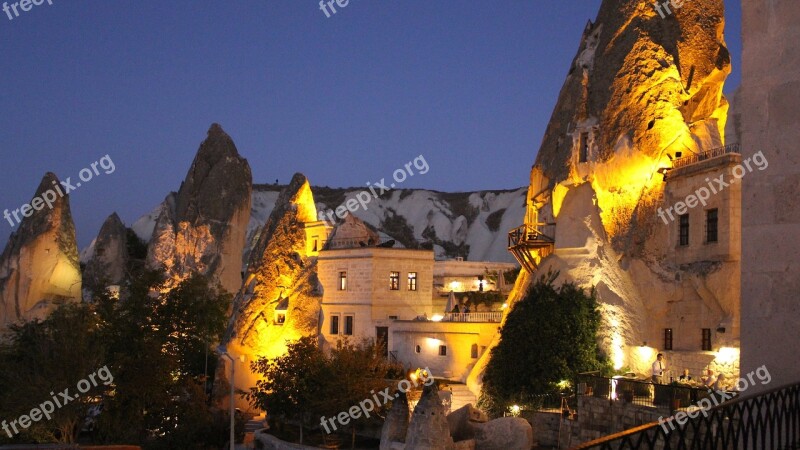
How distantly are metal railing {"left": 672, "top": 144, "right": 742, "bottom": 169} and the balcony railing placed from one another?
11340 mm

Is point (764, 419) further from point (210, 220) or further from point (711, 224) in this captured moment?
point (210, 220)

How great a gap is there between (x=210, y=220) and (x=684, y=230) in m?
37.6

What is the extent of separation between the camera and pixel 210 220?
5675 cm

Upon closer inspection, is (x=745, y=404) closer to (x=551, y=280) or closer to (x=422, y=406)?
→ (x=422, y=406)

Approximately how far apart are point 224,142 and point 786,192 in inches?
2131

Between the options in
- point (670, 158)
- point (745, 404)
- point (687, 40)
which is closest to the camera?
point (745, 404)

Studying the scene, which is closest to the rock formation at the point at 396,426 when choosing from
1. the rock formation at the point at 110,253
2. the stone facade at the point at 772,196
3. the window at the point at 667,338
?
the window at the point at 667,338


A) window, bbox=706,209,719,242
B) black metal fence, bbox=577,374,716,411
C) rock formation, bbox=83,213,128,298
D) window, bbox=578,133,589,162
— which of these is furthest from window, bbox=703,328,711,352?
rock formation, bbox=83,213,128,298

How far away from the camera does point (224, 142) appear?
5991 cm

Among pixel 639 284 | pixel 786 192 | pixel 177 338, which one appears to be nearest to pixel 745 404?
pixel 786 192

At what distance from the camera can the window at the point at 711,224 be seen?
25.5 metres

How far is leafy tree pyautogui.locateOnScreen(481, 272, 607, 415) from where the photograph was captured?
28797 millimetres

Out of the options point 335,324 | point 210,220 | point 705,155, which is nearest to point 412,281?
point 335,324

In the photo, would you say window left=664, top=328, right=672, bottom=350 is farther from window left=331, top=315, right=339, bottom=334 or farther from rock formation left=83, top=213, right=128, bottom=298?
rock formation left=83, top=213, right=128, bottom=298
